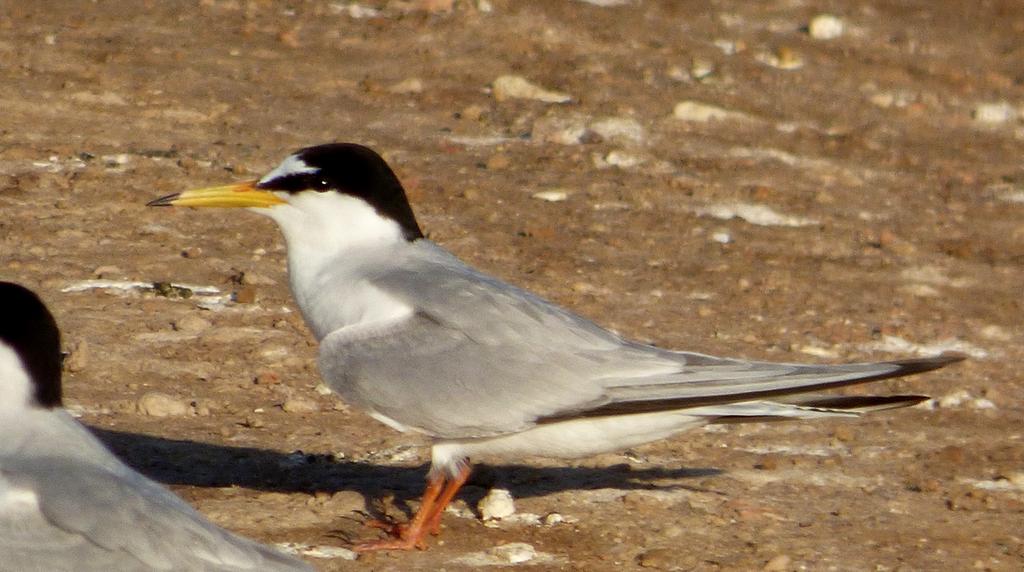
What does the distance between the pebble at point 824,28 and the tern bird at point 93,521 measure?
796 cm

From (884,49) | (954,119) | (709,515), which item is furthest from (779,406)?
(884,49)

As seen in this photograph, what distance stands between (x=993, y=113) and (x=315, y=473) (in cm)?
621

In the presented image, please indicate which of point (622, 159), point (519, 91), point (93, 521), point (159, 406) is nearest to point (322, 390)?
point (159, 406)

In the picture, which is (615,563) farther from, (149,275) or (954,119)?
(954,119)

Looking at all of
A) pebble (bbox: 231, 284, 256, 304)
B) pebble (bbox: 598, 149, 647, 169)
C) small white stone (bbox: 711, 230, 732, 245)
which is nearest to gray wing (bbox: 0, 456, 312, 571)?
pebble (bbox: 231, 284, 256, 304)

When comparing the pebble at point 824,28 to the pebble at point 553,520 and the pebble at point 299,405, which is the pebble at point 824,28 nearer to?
the pebble at point 299,405

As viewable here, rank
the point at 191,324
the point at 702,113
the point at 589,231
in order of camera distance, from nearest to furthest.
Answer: the point at 191,324 → the point at 589,231 → the point at 702,113

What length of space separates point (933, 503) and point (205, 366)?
2356mm

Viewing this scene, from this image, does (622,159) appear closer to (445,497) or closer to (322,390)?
(322,390)

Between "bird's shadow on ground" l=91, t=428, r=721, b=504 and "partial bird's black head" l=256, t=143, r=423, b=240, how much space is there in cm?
76

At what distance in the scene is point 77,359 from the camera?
5.71 meters

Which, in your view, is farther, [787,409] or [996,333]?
[996,333]

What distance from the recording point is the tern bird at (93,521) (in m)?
3.49

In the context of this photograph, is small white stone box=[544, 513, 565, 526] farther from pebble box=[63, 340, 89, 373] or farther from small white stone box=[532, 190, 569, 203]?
small white stone box=[532, 190, 569, 203]
